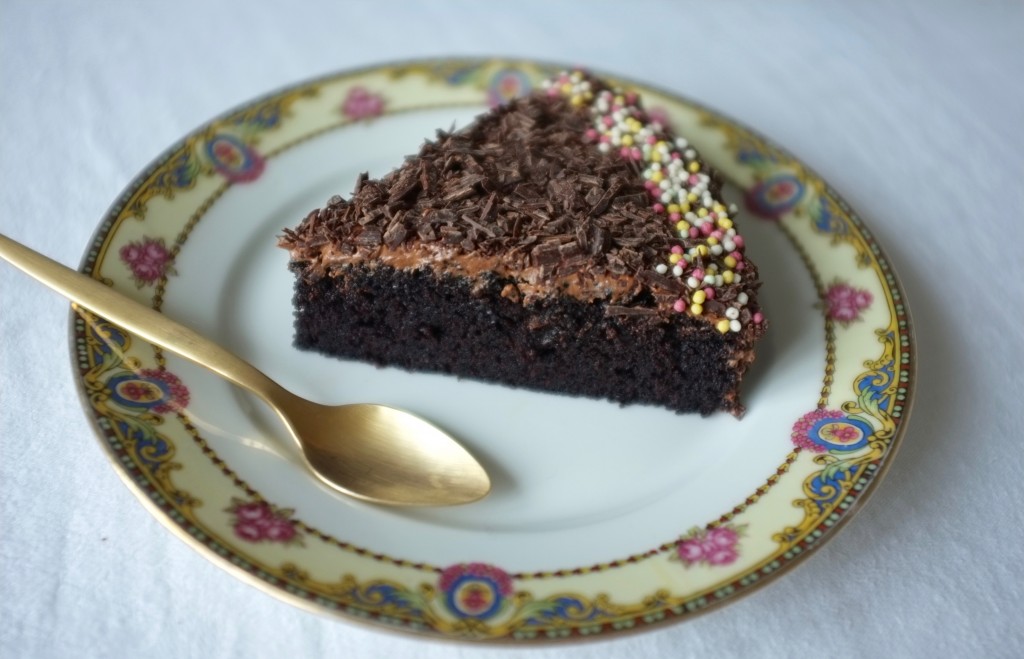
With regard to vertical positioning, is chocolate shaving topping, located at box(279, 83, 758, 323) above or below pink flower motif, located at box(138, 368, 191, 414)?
above

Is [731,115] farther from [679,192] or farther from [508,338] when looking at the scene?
[508,338]

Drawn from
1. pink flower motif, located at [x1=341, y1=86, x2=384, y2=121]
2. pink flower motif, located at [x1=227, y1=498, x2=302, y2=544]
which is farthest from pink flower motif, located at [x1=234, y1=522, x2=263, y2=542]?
pink flower motif, located at [x1=341, y1=86, x2=384, y2=121]

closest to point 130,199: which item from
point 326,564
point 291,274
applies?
point 291,274

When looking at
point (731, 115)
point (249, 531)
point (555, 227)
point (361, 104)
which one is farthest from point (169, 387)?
point (731, 115)

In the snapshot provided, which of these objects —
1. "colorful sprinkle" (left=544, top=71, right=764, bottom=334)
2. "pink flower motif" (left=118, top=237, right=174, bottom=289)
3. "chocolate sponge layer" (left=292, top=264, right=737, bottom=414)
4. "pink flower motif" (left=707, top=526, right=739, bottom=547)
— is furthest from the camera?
"pink flower motif" (left=118, top=237, right=174, bottom=289)

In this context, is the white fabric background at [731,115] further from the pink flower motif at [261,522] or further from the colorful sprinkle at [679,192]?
the colorful sprinkle at [679,192]

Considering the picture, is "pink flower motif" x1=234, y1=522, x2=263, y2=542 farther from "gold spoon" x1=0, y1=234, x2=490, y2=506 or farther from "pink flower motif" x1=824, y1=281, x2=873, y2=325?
"pink flower motif" x1=824, y1=281, x2=873, y2=325
